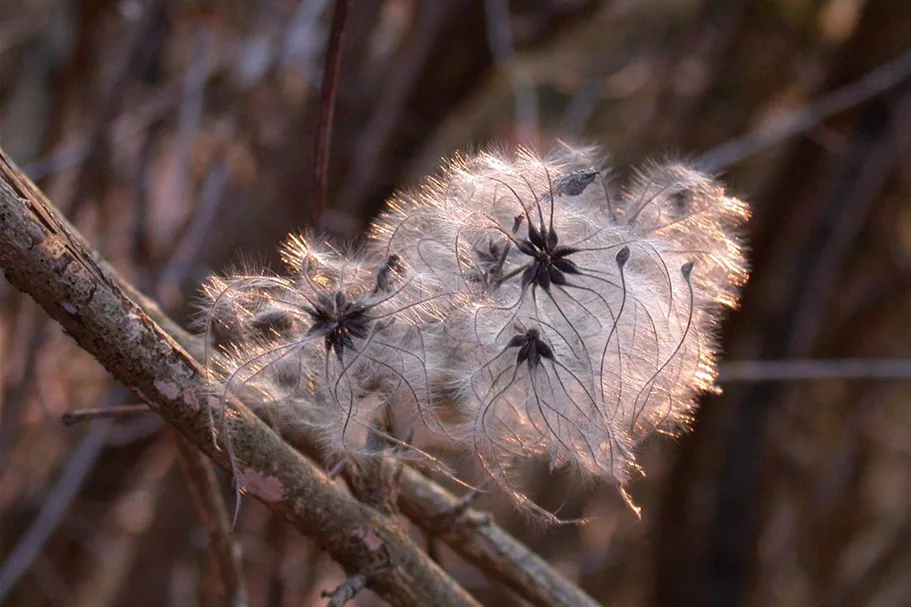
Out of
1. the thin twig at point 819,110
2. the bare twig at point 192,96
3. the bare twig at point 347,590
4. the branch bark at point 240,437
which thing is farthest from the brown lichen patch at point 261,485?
the bare twig at point 192,96

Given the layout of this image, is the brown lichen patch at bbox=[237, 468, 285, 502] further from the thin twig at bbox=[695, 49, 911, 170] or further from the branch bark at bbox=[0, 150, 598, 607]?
the thin twig at bbox=[695, 49, 911, 170]

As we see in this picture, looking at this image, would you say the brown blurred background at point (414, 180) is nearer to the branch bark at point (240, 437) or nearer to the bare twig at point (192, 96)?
the bare twig at point (192, 96)

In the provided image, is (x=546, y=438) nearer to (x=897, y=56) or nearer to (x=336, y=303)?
(x=336, y=303)

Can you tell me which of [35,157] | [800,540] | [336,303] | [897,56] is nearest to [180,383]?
[336,303]

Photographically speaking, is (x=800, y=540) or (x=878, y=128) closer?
(x=878, y=128)

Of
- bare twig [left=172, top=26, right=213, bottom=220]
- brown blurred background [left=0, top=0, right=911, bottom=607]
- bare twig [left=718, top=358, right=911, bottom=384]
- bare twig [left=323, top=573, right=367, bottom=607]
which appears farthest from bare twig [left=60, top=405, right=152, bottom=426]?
bare twig [left=172, top=26, right=213, bottom=220]
